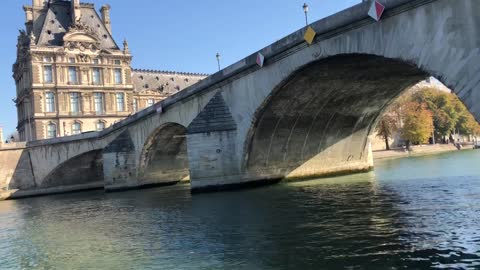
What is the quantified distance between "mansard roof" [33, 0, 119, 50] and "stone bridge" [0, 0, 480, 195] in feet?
99.7

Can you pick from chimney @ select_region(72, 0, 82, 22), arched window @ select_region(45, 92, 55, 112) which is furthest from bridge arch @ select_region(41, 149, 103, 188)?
chimney @ select_region(72, 0, 82, 22)

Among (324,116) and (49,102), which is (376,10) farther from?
(49,102)

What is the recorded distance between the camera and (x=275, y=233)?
51.6 feet

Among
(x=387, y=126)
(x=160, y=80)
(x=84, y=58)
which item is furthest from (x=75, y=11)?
(x=387, y=126)

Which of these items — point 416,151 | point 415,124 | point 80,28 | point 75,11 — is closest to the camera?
point 416,151

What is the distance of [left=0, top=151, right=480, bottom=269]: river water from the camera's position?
12305mm

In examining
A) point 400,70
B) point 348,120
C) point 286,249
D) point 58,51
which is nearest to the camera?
point 286,249

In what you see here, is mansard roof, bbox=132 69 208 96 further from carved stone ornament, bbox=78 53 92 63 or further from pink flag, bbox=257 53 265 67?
pink flag, bbox=257 53 265 67

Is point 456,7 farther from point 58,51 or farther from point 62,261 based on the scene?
point 58,51

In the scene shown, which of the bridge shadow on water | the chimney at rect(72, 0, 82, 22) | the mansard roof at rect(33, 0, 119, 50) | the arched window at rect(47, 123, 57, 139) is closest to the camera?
the bridge shadow on water

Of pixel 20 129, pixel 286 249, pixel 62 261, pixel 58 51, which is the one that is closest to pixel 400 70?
pixel 286 249

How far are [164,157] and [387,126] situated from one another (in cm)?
3924

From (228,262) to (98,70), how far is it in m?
70.6

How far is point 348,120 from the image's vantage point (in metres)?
34.2
